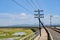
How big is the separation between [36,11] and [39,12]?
1010mm

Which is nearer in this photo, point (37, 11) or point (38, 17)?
point (38, 17)

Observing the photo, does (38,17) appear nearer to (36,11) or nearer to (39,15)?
(39,15)

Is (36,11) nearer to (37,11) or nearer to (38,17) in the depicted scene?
(37,11)

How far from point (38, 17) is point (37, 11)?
7.45 ft

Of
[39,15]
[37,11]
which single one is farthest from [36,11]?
[39,15]

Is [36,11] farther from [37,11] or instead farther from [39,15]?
[39,15]

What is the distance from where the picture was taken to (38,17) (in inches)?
1171

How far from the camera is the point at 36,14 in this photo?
30938 millimetres

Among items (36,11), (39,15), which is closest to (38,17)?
(39,15)

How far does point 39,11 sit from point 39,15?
141cm

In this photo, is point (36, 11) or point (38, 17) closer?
point (38, 17)

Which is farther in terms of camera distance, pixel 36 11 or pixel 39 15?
pixel 36 11

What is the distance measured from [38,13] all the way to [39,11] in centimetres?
49

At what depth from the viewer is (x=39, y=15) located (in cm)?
2992
